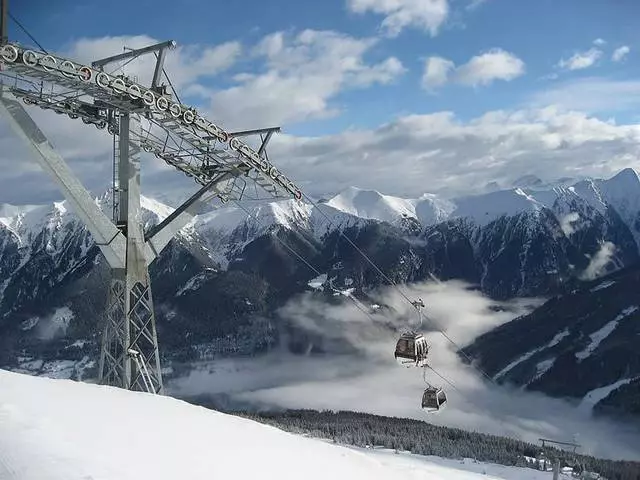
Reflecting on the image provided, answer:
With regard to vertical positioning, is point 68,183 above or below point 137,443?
above

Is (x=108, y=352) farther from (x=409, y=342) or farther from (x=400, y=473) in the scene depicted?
(x=409, y=342)

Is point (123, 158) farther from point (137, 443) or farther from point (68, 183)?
point (137, 443)

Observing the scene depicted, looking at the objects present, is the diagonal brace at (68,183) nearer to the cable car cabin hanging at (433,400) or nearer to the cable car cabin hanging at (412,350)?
the cable car cabin hanging at (412,350)

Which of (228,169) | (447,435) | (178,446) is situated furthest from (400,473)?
(447,435)

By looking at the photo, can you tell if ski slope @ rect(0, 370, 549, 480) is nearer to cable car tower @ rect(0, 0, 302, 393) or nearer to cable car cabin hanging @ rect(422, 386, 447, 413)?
cable car tower @ rect(0, 0, 302, 393)

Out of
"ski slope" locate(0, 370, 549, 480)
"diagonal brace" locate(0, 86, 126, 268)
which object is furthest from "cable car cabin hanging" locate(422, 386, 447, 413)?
"diagonal brace" locate(0, 86, 126, 268)

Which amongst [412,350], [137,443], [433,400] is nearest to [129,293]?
[137,443]
